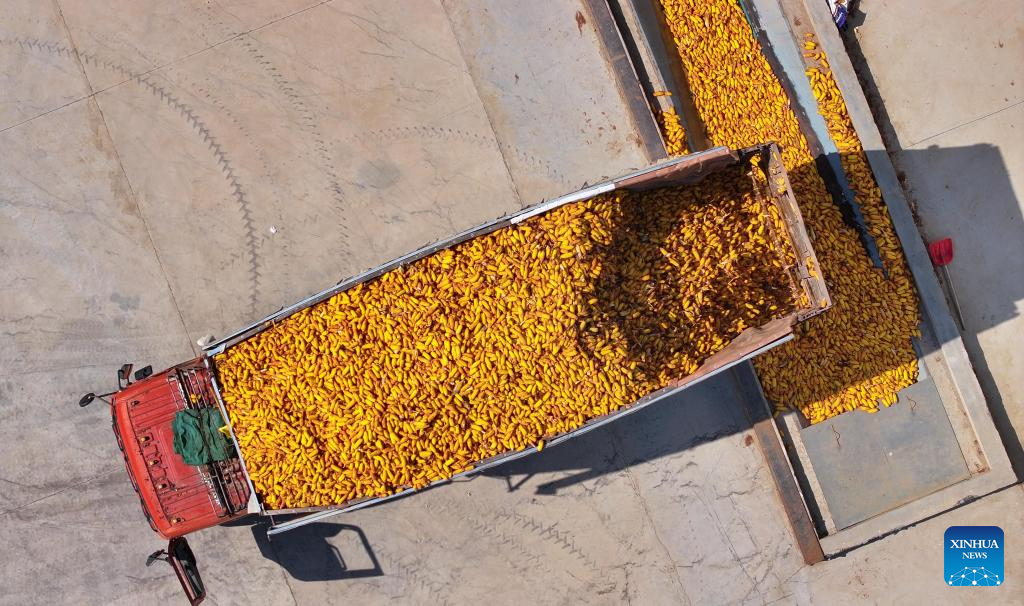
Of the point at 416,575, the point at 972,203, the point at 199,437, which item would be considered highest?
the point at 199,437

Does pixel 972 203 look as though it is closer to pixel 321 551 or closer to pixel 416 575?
pixel 416 575

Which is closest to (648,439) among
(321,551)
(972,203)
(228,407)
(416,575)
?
(416,575)

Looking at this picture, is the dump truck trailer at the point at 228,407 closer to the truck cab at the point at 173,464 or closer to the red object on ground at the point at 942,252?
the truck cab at the point at 173,464

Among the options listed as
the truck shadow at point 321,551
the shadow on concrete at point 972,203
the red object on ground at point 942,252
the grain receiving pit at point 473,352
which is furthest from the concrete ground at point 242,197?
the grain receiving pit at point 473,352

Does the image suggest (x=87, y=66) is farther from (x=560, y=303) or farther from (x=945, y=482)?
(x=945, y=482)

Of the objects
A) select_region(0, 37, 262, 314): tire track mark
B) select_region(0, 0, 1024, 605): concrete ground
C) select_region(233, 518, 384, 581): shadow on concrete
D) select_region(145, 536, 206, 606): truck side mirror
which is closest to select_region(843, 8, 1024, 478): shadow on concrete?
select_region(0, 0, 1024, 605): concrete ground

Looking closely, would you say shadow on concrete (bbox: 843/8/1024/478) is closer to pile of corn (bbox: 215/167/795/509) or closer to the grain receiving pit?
the grain receiving pit
